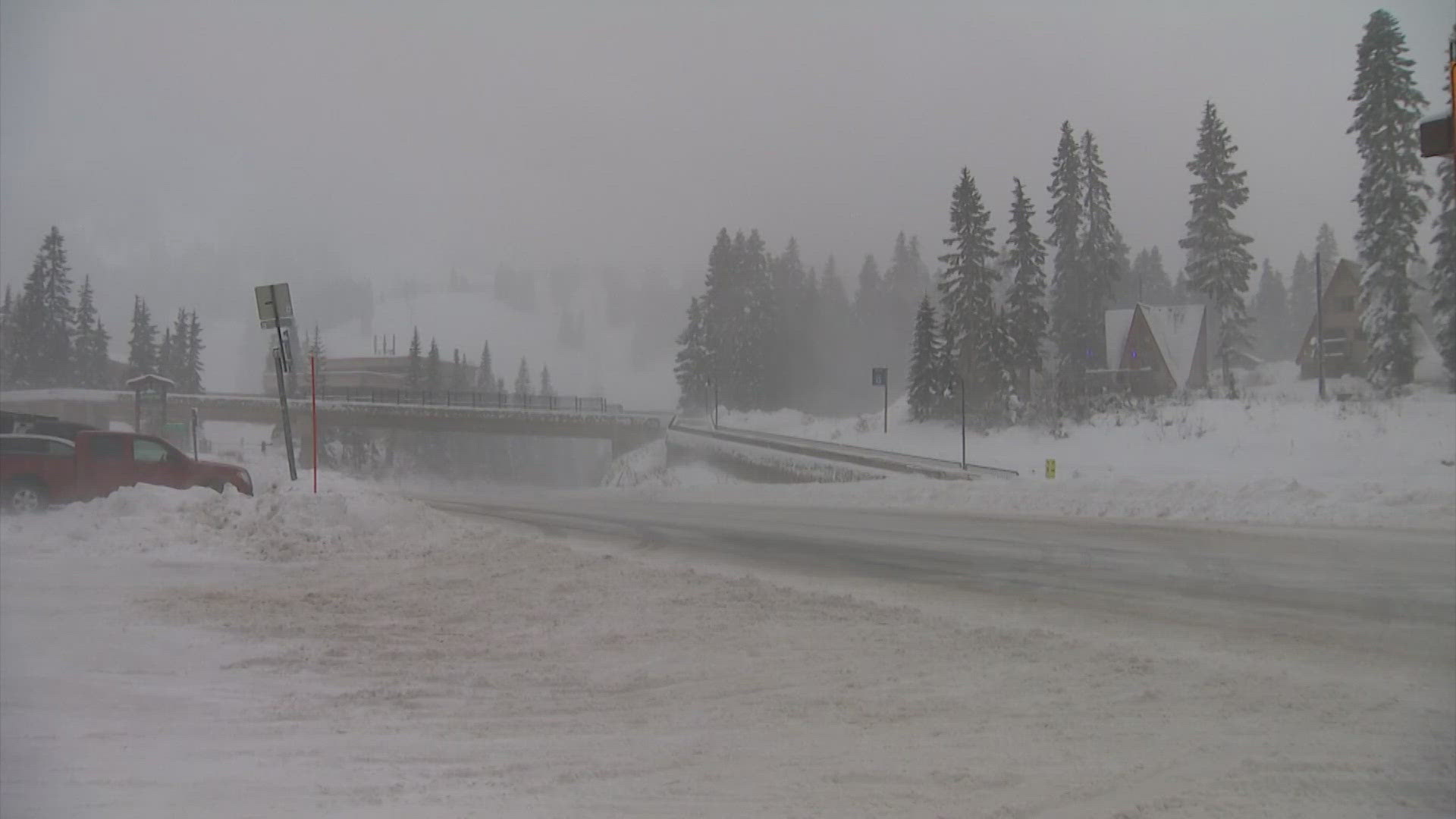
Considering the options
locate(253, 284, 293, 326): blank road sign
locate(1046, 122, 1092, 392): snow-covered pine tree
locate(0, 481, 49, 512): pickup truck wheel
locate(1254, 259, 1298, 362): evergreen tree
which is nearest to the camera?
locate(0, 481, 49, 512): pickup truck wheel

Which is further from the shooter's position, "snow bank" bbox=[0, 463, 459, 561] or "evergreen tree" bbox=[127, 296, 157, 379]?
"evergreen tree" bbox=[127, 296, 157, 379]

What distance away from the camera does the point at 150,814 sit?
4.28m

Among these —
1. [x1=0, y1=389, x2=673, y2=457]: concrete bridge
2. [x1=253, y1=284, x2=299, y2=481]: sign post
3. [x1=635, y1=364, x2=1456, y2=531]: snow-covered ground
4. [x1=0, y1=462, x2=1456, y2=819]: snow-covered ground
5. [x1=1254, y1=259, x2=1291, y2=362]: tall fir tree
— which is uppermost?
[x1=1254, y1=259, x2=1291, y2=362]: tall fir tree

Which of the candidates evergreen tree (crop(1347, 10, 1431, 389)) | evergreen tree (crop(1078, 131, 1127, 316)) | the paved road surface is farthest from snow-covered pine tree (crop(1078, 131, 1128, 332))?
the paved road surface

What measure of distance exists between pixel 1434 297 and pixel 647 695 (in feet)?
115

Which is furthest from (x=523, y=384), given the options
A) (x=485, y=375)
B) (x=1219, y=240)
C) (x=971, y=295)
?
(x=1219, y=240)

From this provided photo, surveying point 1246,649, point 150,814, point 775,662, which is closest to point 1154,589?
point 1246,649

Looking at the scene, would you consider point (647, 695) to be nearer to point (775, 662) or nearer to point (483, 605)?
point (775, 662)

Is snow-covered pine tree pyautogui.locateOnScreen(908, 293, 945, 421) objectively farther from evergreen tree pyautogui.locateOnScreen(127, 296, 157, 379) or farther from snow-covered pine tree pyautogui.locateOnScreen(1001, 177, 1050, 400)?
evergreen tree pyautogui.locateOnScreen(127, 296, 157, 379)

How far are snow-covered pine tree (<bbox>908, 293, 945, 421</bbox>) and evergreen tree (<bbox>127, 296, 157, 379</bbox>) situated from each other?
37128 mm

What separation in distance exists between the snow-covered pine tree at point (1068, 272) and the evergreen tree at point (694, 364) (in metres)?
18.7

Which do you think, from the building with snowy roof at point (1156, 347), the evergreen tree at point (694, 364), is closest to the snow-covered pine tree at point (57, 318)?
the evergreen tree at point (694, 364)

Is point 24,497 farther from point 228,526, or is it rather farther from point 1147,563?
point 1147,563

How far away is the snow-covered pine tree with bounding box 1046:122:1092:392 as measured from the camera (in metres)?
48.5
